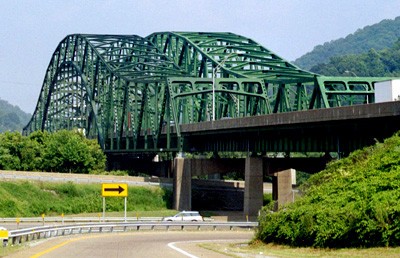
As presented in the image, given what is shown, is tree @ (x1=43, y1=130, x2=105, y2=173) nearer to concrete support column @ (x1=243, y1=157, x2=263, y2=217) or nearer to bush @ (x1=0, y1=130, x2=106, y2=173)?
bush @ (x1=0, y1=130, x2=106, y2=173)

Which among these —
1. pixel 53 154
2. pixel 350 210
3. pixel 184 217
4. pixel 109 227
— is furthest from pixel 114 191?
pixel 53 154

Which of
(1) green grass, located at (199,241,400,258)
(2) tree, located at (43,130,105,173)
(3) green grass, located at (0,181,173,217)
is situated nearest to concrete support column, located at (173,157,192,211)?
(3) green grass, located at (0,181,173,217)

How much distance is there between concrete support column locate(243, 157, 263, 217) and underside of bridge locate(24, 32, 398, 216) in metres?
1.71

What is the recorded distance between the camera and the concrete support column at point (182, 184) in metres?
101

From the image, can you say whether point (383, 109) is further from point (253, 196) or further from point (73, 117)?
point (73, 117)

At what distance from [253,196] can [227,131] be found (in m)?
7.30

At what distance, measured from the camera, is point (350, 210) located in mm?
33719

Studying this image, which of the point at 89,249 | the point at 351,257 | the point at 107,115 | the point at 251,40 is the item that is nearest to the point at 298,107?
the point at 251,40

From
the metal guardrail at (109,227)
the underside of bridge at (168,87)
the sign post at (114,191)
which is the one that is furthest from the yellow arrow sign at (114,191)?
the underside of bridge at (168,87)

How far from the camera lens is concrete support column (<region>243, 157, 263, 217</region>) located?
9131cm

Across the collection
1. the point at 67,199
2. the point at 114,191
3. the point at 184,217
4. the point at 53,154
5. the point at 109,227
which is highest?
the point at 53,154

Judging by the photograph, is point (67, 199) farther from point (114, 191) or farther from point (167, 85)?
point (114, 191)

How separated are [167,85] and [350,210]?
76.3 metres

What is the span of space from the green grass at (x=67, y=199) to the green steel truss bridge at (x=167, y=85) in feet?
22.6
